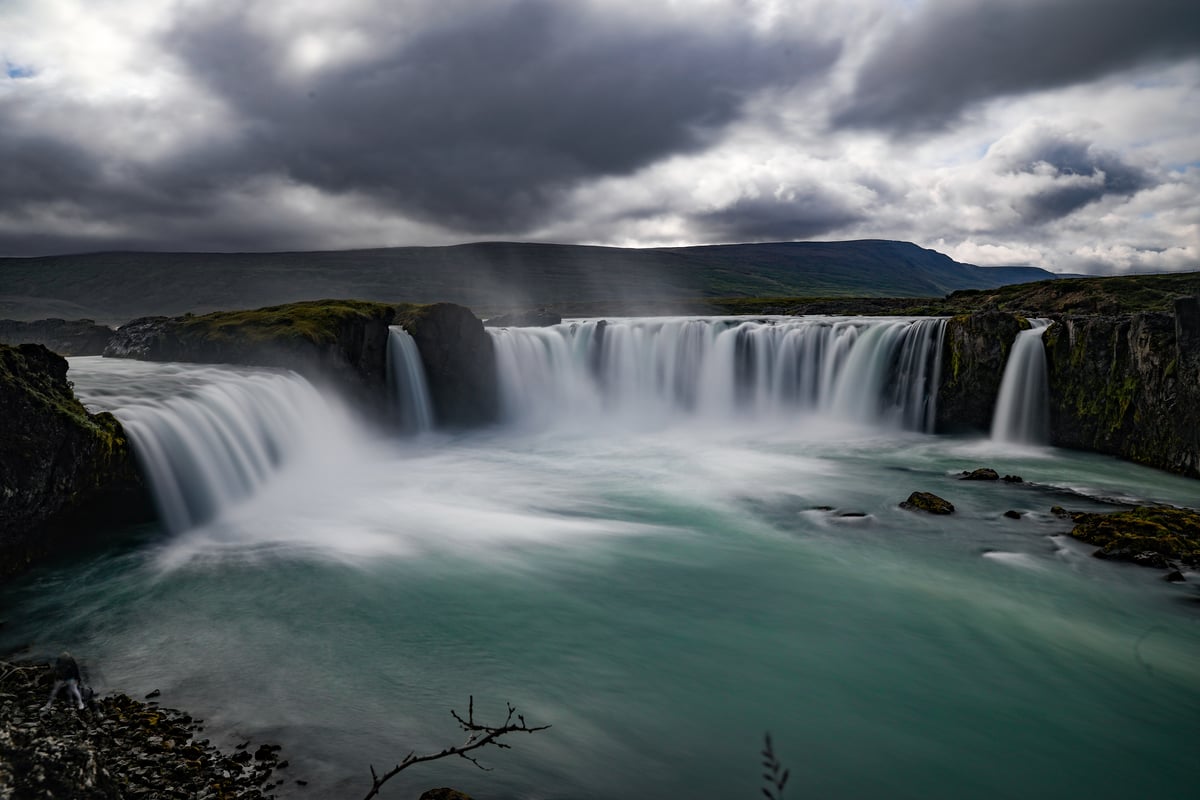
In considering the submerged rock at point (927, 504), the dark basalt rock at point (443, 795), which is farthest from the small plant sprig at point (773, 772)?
the submerged rock at point (927, 504)

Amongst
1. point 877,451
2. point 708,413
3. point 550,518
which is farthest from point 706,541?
point 708,413

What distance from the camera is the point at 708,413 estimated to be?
35375 mm

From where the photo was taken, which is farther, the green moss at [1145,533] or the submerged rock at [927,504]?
the submerged rock at [927,504]

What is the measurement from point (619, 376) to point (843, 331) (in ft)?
39.5

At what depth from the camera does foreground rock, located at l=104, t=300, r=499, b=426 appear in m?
24.0

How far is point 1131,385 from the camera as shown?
22.0 metres

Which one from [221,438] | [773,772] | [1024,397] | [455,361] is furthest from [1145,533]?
[455,361]

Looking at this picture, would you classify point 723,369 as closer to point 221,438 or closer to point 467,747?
point 221,438

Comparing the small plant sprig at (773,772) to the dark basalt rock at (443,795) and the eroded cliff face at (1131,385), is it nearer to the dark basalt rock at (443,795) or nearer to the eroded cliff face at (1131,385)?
the dark basalt rock at (443,795)

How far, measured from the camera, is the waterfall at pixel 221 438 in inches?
555

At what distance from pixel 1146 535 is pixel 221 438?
2073 cm

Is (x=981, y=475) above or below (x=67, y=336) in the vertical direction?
below

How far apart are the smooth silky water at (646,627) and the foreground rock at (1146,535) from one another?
57 centimetres

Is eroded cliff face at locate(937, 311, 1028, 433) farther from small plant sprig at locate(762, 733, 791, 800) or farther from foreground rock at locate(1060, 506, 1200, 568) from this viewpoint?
small plant sprig at locate(762, 733, 791, 800)
